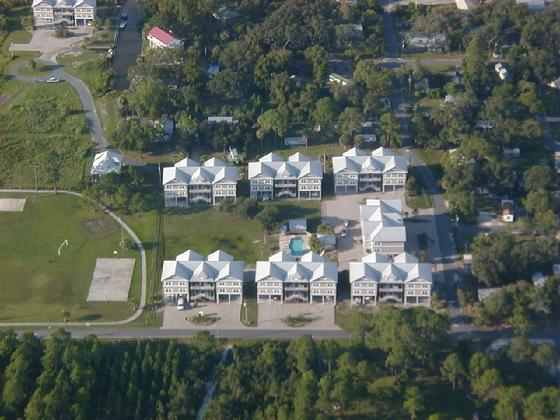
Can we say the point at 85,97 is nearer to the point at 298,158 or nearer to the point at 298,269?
the point at 298,158

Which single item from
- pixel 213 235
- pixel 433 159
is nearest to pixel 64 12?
pixel 213 235

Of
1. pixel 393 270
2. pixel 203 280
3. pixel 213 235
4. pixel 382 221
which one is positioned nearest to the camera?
pixel 393 270

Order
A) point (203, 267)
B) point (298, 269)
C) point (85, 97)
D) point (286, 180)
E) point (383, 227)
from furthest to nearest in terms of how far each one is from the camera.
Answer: point (85, 97) → point (286, 180) → point (383, 227) → point (203, 267) → point (298, 269)

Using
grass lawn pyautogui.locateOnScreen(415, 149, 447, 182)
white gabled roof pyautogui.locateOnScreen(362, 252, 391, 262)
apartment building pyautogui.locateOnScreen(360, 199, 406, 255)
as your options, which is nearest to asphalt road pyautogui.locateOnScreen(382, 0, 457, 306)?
grass lawn pyautogui.locateOnScreen(415, 149, 447, 182)

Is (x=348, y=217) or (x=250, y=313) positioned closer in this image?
(x=250, y=313)

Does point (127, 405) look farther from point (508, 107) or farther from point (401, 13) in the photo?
point (401, 13)
